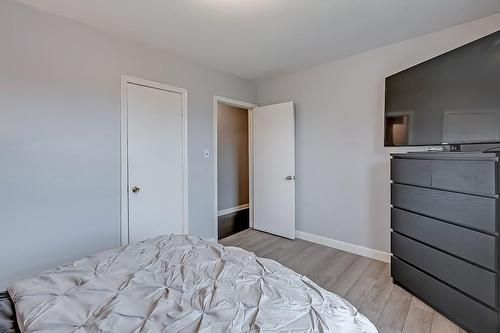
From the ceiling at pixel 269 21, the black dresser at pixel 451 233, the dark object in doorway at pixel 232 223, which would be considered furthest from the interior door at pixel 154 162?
the black dresser at pixel 451 233

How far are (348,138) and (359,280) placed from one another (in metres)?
1.66

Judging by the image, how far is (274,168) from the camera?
3.82m

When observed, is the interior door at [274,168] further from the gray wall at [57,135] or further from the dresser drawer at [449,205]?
the gray wall at [57,135]

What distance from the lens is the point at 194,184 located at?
3242 mm

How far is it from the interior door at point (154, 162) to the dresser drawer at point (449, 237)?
245cm

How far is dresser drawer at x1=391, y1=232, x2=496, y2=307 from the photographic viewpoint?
161 centimetres

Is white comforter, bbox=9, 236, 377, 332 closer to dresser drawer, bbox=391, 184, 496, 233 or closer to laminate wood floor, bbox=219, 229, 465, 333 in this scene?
laminate wood floor, bbox=219, 229, 465, 333

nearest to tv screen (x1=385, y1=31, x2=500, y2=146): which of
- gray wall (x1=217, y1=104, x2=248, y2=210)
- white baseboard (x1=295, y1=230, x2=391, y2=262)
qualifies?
white baseboard (x1=295, y1=230, x2=391, y2=262)

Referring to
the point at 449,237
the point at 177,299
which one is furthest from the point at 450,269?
the point at 177,299

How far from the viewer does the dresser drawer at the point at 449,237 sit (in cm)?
163

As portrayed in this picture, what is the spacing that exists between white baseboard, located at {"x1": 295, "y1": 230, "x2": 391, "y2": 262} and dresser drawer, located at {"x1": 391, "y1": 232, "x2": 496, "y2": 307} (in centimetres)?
60

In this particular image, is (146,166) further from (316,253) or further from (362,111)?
(362,111)

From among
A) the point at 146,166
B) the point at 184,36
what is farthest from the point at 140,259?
the point at 184,36

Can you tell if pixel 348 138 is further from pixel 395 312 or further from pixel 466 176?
pixel 395 312
